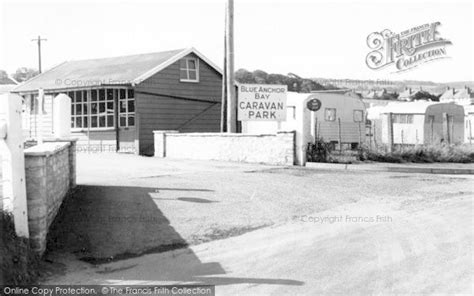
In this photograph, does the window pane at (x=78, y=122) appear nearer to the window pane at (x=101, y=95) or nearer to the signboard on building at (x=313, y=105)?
the window pane at (x=101, y=95)

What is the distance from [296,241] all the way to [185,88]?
65.8ft

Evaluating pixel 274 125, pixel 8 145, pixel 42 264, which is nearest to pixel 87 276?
pixel 42 264

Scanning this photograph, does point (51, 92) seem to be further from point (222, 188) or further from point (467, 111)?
point (467, 111)

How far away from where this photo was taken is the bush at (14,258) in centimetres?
591

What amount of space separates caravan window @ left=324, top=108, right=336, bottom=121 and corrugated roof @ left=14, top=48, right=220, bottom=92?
5.50 meters

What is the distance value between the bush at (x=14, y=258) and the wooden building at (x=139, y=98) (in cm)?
1825

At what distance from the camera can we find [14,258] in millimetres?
6246

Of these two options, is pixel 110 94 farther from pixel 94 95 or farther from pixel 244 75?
pixel 244 75

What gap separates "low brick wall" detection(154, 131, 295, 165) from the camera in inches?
736

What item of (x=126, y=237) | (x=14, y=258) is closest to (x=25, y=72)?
(x=126, y=237)

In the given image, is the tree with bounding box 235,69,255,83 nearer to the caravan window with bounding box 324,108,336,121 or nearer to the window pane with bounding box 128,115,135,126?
the caravan window with bounding box 324,108,336,121

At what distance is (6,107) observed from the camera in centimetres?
670

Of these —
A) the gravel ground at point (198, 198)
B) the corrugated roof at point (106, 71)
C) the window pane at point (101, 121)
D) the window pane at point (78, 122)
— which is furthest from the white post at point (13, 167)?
the window pane at point (78, 122)

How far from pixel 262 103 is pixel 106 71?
37.1 ft
